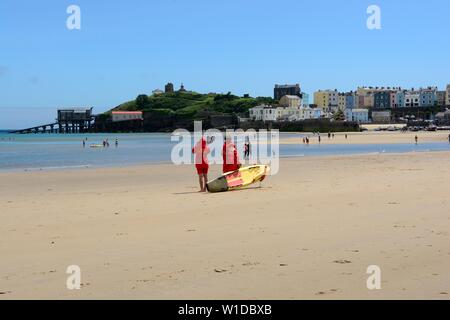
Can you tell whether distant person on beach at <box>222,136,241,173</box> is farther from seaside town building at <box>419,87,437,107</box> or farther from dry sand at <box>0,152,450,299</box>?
seaside town building at <box>419,87,437,107</box>

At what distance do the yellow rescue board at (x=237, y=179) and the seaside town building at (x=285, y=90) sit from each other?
7081 inches

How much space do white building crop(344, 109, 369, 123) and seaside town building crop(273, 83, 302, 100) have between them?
21352 millimetres

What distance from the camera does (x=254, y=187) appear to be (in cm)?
1497

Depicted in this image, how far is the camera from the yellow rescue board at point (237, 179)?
548 inches

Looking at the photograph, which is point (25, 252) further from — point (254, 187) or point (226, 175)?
point (254, 187)

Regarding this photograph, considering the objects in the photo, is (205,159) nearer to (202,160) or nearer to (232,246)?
(202,160)

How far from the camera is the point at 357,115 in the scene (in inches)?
6998

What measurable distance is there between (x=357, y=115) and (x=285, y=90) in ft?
96.3

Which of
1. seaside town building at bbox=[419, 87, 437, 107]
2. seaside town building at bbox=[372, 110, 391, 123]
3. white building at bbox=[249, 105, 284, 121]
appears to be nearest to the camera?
white building at bbox=[249, 105, 284, 121]

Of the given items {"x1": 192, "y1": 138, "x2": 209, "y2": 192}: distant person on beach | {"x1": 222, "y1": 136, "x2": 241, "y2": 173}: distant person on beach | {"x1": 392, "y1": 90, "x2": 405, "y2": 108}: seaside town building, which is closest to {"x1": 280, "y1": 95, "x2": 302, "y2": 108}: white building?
{"x1": 392, "y1": 90, "x2": 405, "y2": 108}: seaside town building

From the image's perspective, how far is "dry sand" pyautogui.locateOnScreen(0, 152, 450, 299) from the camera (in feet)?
16.7

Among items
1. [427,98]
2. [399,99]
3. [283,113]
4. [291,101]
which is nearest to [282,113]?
[283,113]

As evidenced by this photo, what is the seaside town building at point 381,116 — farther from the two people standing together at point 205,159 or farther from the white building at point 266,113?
the two people standing together at point 205,159
